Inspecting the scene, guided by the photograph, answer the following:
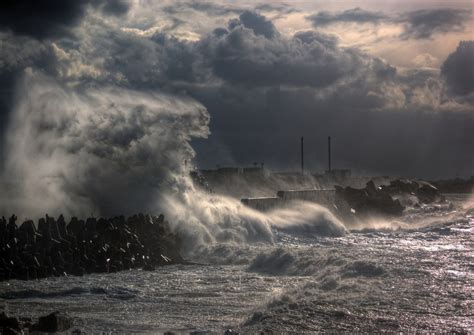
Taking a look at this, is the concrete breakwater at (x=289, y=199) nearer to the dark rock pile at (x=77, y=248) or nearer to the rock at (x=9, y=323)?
the dark rock pile at (x=77, y=248)

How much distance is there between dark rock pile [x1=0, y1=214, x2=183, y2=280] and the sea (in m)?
0.54

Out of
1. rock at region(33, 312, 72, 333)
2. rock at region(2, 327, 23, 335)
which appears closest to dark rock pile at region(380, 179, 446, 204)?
rock at region(33, 312, 72, 333)

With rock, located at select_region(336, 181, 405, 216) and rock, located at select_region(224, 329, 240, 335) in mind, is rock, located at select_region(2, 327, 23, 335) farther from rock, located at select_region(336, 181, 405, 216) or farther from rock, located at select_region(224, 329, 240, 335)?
rock, located at select_region(336, 181, 405, 216)

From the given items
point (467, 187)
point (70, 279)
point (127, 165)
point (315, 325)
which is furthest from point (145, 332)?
point (467, 187)

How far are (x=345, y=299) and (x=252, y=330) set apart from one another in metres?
3.25

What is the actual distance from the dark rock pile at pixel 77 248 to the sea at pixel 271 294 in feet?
1.76

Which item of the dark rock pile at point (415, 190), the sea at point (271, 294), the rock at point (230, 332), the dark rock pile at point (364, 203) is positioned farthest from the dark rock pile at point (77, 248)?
the dark rock pile at point (415, 190)

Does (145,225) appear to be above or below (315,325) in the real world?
above

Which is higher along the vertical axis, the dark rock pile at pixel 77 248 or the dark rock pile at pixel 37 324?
the dark rock pile at pixel 77 248

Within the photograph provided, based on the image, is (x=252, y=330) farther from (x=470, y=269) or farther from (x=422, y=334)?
(x=470, y=269)

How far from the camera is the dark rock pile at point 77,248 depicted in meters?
20.2

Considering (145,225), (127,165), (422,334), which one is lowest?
(422,334)

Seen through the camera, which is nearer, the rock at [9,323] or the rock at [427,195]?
the rock at [9,323]

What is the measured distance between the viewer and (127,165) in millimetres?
31562
